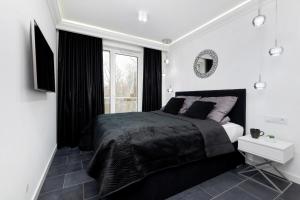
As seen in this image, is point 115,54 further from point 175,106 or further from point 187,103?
point 187,103

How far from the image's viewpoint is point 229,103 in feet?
8.32

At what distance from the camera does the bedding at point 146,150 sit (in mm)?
1353

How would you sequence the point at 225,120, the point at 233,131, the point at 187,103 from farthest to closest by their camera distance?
the point at 187,103
the point at 225,120
the point at 233,131

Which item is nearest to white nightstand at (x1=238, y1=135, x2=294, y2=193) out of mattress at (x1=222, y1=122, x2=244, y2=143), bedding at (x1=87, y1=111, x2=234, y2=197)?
mattress at (x1=222, y1=122, x2=244, y2=143)

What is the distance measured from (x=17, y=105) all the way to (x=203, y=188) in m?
2.17

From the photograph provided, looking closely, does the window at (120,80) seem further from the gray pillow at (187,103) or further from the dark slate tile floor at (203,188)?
the dark slate tile floor at (203,188)

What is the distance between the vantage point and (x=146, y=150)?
1.51 meters

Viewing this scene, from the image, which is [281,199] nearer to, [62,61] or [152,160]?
[152,160]

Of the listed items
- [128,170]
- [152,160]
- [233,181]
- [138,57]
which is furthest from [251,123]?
[138,57]

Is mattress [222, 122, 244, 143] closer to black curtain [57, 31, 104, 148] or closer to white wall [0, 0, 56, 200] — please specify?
white wall [0, 0, 56, 200]

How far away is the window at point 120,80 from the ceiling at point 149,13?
2.49 feet

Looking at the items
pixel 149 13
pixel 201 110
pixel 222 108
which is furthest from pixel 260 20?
pixel 149 13

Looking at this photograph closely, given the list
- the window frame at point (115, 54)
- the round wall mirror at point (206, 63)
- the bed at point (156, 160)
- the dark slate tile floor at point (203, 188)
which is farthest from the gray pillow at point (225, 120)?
the window frame at point (115, 54)

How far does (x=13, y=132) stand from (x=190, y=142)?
68.4 inches
